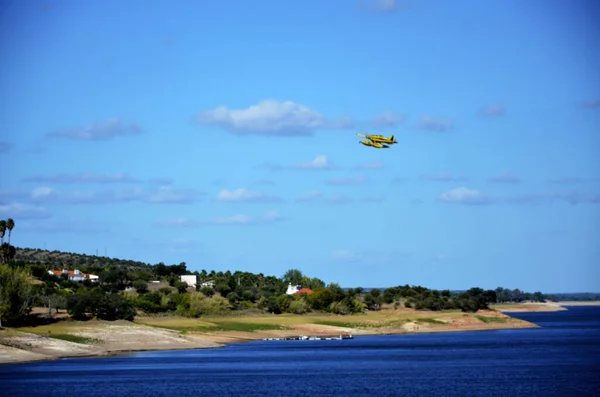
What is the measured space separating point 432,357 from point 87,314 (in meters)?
47.4

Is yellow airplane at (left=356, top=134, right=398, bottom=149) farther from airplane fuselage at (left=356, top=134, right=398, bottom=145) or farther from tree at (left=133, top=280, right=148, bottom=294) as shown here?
tree at (left=133, top=280, right=148, bottom=294)

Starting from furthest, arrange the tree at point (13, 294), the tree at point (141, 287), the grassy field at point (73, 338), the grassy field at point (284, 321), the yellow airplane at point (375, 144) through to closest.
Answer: the tree at point (141, 287) < the grassy field at point (284, 321) < the tree at point (13, 294) < the grassy field at point (73, 338) < the yellow airplane at point (375, 144)

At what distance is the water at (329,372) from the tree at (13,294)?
14.6m

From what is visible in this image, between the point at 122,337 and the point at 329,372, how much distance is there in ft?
122

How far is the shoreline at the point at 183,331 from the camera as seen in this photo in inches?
4193

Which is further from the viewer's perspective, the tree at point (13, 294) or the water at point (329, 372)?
the tree at point (13, 294)

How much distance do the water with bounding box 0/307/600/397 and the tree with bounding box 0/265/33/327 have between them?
14561mm

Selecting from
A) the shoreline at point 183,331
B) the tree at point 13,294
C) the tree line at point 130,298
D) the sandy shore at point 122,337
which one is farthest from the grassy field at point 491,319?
the tree at point 13,294

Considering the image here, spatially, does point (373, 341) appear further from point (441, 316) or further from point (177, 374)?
point (177, 374)

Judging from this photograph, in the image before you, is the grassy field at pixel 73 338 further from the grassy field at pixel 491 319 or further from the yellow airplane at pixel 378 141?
the grassy field at pixel 491 319

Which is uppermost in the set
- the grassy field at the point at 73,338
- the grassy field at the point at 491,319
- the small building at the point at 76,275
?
the small building at the point at 76,275

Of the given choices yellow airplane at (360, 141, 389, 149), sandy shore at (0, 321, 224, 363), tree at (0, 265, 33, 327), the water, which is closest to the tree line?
tree at (0, 265, 33, 327)

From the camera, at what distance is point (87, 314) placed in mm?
130750

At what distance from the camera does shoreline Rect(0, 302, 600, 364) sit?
106500 millimetres
